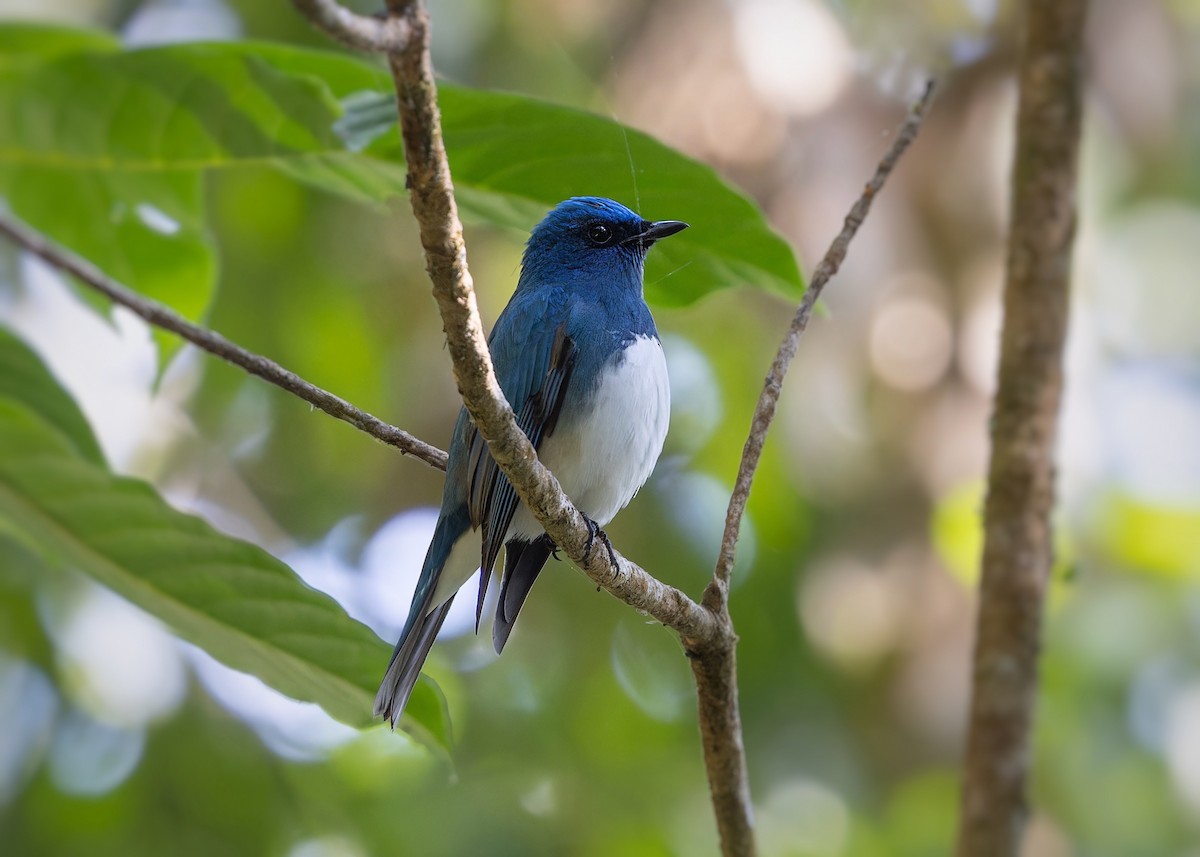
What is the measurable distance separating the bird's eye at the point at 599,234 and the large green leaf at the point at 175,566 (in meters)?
1.52

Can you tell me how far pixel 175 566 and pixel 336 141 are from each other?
0.95m

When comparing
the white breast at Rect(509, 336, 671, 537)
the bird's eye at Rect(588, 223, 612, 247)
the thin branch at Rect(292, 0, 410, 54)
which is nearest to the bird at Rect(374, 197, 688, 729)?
the white breast at Rect(509, 336, 671, 537)

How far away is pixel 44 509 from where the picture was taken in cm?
244

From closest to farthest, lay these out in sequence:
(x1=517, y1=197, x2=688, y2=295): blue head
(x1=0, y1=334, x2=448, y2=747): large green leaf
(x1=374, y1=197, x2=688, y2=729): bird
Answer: (x1=0, y1=334, x2=448, y2=747): large green leaf
(x1=374, y1=197, x2=688, y2=729): bird
(x1=517, y1=197, x2=688, y2=295): blue head

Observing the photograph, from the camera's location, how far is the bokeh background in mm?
5473

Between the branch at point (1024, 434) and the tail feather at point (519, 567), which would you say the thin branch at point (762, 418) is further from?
the branch at point (1024, 434)

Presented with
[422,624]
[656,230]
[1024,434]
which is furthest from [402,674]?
[1024,434]

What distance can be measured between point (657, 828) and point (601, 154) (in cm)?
397

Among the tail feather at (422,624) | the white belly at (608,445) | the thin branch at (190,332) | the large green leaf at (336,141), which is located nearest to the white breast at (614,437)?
the white belly at (608,445)

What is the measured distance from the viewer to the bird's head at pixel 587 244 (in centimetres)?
339

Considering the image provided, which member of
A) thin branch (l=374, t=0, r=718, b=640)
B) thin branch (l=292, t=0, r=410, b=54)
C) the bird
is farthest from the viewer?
the bird

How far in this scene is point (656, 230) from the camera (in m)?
3.08

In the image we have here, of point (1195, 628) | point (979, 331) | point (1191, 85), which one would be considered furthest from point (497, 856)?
point (1191, 85)

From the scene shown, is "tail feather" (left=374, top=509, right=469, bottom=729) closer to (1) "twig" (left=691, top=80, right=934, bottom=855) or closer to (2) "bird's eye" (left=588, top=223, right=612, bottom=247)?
(1) "twig" (left=691, top=80, right=934, bottom=855)
